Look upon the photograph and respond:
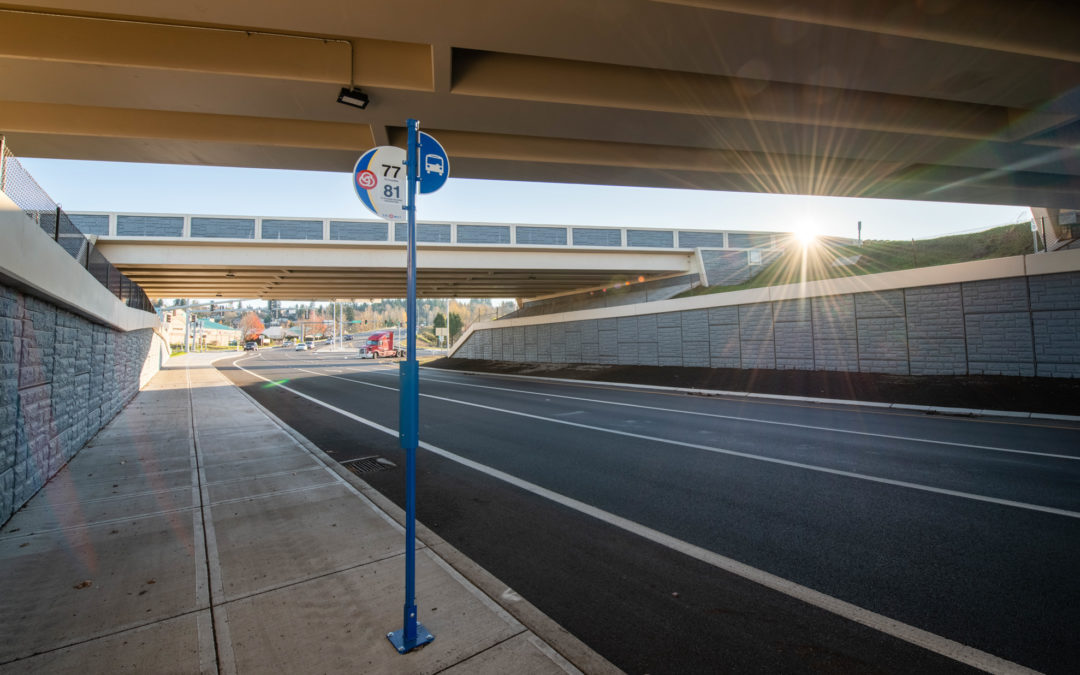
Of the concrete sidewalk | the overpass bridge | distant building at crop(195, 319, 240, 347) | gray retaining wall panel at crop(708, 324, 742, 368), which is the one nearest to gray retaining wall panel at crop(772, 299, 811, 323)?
gray retaining wall panel at crop(708, 324, 742, 368)

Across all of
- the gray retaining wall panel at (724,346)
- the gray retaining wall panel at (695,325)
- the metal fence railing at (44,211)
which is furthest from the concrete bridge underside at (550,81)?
the gray retaining wall panel at (695,325)

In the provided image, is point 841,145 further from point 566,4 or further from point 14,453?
point 14,453

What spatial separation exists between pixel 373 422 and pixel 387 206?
8.92m

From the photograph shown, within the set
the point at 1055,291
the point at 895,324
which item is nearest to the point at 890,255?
the point at 895,324

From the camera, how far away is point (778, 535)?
15.2ft

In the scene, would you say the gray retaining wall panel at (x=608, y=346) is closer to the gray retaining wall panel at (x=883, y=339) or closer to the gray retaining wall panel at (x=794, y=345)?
the gray retaining wall panel at (x=794, y=345)

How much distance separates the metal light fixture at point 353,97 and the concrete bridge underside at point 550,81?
0.67 ft

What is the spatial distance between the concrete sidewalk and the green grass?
20336 millimetres

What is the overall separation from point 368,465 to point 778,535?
19.3 feet

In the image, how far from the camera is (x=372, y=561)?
13.4 ft

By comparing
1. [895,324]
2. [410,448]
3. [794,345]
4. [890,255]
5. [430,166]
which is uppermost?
[890,255]

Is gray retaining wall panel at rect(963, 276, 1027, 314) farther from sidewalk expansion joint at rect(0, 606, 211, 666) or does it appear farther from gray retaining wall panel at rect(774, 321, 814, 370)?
sidewalk expansion joint at rect(0, 606, 211, 666)

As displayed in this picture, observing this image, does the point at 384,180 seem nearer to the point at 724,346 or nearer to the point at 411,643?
the point at 411,643

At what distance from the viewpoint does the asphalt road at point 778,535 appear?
3.03 metres
